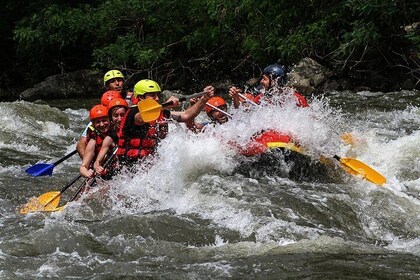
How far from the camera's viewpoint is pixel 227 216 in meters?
5.39

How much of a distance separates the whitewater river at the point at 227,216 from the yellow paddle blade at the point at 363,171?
0.11m

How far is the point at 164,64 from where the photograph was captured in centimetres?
1744

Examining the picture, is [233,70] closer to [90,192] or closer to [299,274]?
[90,192]

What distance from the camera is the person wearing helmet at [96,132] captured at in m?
6.60

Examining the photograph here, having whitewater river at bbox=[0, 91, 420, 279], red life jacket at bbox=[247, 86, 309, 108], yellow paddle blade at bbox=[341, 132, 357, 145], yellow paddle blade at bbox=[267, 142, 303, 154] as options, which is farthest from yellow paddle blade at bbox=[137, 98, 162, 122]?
yellow paddle blade at bbox=[341, 132, 357, 145]

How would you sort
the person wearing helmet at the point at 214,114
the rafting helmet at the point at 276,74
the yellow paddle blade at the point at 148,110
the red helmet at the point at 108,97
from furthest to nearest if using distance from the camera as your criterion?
the rafting helmet at the point at 276,74
the person wearing helmet at the point at 214,114
the red helmet at the point at 108,97
the yellow paddle blade at the point at 148,110

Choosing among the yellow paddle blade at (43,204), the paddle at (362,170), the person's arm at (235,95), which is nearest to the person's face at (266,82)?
the person's arm at (235,95)

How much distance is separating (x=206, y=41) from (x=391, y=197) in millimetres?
11050

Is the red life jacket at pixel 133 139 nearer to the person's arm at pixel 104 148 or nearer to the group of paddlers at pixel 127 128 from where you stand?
the group of paddlers at pixel 127 128

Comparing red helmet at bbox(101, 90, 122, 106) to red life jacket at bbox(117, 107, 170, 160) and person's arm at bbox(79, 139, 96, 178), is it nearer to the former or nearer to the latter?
person's arm at bbox(79, 139, 96, 178)

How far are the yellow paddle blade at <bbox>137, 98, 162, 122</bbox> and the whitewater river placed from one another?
38cm

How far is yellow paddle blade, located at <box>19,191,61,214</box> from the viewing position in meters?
5.93

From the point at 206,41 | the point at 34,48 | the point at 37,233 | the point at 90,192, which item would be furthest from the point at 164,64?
the point at 37,233

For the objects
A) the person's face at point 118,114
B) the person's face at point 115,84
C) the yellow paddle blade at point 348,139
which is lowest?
the yellow paddle blade at point 348,139
